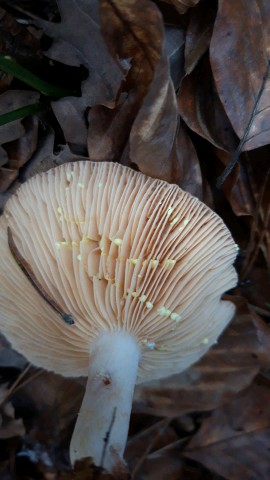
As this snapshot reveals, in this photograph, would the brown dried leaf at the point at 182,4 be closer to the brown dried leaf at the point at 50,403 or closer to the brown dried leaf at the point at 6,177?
the brown dried leaf at the point at 6,177

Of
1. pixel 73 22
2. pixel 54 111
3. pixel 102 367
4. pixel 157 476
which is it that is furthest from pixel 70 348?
pixel 73 22

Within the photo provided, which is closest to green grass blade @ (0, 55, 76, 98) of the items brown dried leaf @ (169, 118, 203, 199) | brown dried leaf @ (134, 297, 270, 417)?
brown dried leaf @ (169, 118, 203, 199)

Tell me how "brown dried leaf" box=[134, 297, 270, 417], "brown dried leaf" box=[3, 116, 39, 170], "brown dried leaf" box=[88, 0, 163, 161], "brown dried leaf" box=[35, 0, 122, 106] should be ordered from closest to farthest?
1. "brown dried leaf" box=[88, 0, 163, 161]
2. "brown dried leaf" box=[35, 0, 122, 106]
3. "brown dried leaf" box=[3, 116, 39, 170]
4. "brown dried leaf" box=[134, 297, 270, 417]

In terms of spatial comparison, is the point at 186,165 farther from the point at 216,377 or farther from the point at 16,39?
the point at 216,377

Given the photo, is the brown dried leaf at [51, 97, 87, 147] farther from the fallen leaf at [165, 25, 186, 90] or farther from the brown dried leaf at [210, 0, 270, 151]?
the brown dried leaf at [210, 0, 270, 151]

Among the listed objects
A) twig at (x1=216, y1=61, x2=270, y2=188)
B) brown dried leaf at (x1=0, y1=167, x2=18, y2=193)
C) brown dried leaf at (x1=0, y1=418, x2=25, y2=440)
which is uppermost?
brown dried leaf at (x1=0, y1=167, x2=18, y2=193)

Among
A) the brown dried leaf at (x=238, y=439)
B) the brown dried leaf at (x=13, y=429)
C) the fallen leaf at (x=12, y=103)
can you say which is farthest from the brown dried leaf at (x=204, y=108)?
the brown dried leaf at (x=13, y=429)
